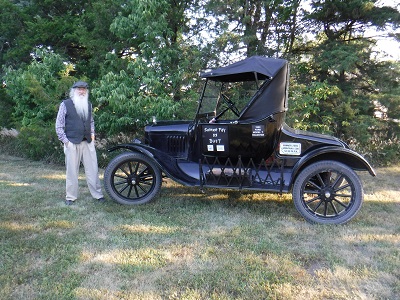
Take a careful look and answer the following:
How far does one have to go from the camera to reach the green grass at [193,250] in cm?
243

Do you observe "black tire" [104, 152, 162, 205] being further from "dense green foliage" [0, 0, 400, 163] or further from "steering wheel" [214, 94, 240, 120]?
"dense green foliage" [0, 0, 400, 163]

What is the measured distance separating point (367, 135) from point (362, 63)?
185 cm

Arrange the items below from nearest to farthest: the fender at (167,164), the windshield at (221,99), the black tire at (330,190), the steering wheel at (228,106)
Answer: the black tire at (330,190) → the fender at (167,164) → the windshield at (221,99) → the steering wheel at (228,106)

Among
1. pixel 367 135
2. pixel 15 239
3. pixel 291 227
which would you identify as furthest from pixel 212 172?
pixel 367 135

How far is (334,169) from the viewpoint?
3730mm

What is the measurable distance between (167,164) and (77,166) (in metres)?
1.32

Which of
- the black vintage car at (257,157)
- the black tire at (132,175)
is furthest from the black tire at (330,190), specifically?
the black tire at (132,175)

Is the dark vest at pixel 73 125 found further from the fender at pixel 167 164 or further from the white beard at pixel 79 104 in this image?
the fender at pixel 167 164

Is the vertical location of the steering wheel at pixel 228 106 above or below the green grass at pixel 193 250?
above

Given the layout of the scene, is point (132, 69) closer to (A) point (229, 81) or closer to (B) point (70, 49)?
(A) point (229, 81)

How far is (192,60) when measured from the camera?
7.05m

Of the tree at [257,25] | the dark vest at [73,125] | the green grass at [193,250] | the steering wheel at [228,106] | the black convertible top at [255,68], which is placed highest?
the tree at [257,25]

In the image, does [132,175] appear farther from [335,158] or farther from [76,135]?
[335,158]

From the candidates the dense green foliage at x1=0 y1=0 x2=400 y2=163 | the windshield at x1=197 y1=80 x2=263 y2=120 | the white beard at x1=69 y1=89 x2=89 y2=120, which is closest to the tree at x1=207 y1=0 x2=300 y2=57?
the dense green foliage at x1=0 y1=0 x2=400 y2=163
